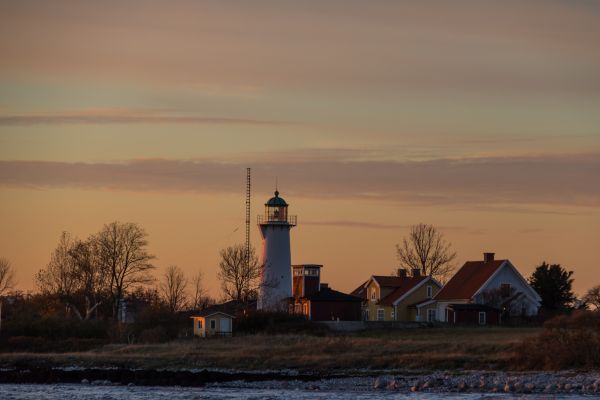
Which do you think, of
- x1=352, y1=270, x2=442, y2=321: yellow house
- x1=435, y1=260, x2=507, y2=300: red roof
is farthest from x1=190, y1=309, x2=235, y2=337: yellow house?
x1=435, y1=260, x2=507, y2=300: red roof

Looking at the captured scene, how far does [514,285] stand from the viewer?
3211 inches

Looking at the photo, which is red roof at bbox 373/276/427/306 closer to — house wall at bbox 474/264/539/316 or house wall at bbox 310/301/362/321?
house wall at bbox 310/301/362/321

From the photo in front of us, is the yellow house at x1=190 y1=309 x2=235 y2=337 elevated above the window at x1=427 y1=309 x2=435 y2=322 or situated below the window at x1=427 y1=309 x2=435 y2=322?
below

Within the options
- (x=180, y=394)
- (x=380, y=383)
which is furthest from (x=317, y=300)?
(x=180, y=394)

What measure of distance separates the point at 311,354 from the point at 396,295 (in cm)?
2791

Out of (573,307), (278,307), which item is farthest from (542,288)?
(278,307)

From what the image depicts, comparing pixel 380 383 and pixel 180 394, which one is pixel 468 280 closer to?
pixel 380 383

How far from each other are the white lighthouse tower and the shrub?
3124cm

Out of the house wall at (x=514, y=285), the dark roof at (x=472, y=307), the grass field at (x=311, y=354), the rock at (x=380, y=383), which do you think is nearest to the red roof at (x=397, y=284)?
the dark roof at (x=472, y=307)

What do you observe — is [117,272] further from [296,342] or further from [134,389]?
[134,389]

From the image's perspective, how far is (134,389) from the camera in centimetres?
4669

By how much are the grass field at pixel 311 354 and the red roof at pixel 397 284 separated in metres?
16.0

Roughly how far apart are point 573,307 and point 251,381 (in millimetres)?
38273

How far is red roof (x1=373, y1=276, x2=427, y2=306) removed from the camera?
3331 inches
